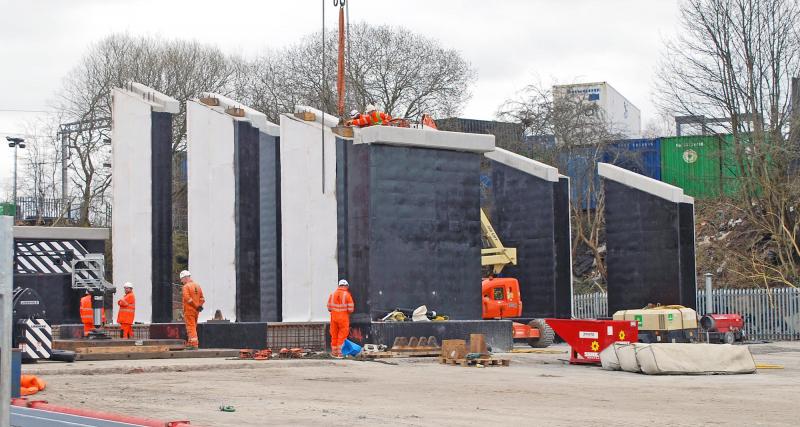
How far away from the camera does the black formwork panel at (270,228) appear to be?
30172 millimetres

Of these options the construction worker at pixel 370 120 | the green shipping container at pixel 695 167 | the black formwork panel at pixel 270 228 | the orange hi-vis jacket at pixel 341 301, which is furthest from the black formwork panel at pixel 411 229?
the green shipping container at pixel 695 167

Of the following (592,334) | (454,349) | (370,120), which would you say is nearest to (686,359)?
(592,334)

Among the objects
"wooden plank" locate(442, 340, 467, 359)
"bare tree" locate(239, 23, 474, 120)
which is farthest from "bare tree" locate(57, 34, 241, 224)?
"wooden plank" locate(442, 340, 467, 359)

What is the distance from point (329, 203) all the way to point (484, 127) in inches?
1355

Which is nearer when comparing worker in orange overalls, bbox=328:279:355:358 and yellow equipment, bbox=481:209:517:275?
worker in orange overalls, bbox=328:279:355:358

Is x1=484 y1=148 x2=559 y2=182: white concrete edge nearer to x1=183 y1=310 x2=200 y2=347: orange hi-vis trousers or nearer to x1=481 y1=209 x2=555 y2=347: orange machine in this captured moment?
x1=481 y1=209 x2=555 y2=347: orange machine

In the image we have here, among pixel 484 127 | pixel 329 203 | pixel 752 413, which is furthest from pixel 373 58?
pixel 752 413

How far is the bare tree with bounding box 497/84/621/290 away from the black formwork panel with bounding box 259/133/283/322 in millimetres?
23998

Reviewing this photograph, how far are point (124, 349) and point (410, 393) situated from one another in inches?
376

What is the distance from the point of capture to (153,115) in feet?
109

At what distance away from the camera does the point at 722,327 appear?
32.0 meters

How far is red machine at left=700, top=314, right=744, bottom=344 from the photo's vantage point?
101 ft

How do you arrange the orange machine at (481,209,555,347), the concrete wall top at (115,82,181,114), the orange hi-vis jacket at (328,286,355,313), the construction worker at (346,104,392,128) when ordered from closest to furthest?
1. the orange hi-vis jacket at (328,286,355,313)
2. the construction worker at (346,104,392,128)
3. the orange machine at (481,209,555,347)
4. the concrete wall top at (115,82,181,114)

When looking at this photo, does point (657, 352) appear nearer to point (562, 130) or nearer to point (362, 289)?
point (362, 289)
